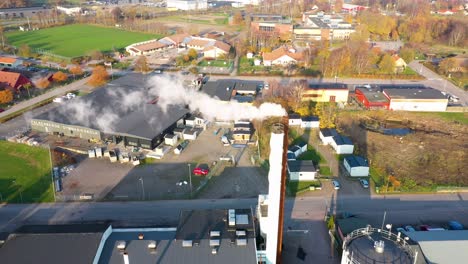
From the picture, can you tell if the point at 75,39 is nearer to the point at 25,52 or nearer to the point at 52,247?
the point at 25,52

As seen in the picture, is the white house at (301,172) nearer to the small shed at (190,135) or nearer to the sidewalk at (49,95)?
the small shed at (190,135)

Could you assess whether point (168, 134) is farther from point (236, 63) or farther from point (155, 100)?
point (236, 63)

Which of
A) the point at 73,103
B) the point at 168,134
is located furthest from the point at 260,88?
the point at 73,103

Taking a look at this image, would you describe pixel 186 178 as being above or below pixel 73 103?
below

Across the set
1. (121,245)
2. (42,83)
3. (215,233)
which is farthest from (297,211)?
(42,83)

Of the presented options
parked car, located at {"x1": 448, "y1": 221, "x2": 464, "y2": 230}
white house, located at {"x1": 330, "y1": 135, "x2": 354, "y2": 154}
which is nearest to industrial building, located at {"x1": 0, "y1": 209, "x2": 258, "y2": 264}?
parked car, located at {"x1": 448, "y1": 221, "x2": 464, "y2": 230}

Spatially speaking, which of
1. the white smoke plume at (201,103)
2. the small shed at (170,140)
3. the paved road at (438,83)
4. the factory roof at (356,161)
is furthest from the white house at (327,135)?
the paved road at (438,83)
